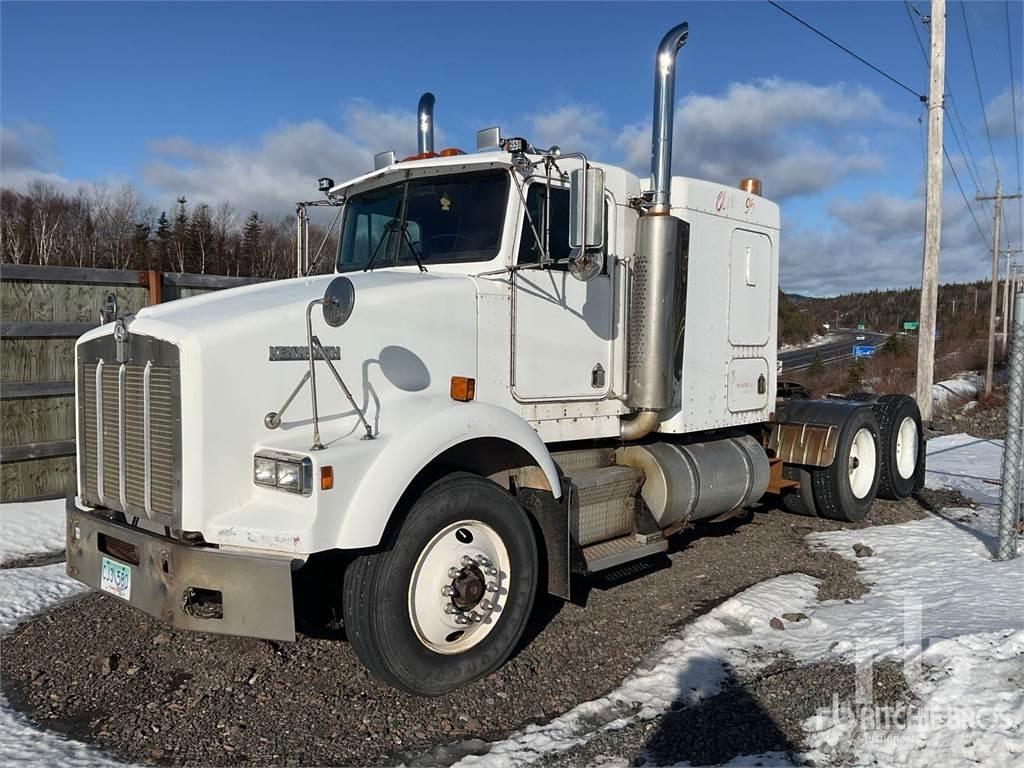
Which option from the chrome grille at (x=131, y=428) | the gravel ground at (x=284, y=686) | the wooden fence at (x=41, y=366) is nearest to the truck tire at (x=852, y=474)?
the gravel ground at (x=284, y=686)

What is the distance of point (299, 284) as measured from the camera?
15.5 feet

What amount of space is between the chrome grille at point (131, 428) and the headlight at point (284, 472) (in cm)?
37

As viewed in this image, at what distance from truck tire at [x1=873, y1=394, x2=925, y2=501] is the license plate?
7501 millimetres

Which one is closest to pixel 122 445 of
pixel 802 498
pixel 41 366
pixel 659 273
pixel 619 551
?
pixel 619 551

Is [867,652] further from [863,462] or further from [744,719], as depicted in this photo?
[863,462]

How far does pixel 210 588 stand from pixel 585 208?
274 centimetres

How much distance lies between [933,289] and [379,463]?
45.4ft

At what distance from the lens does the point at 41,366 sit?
775 cm

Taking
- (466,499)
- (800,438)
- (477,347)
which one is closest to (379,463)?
(466,499)

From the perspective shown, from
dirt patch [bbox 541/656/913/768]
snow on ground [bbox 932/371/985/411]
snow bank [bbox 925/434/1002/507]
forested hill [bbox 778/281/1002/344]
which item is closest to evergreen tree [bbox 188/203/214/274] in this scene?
snow bank [bbox 925/434/1002/507]

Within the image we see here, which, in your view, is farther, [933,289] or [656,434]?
[933,289]

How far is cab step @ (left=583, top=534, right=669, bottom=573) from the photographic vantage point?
5.06 meters

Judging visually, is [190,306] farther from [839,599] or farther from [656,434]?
[839,599]

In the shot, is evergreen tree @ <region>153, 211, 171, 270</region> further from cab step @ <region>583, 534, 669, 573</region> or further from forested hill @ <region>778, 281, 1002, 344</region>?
forested hill @ <region>778, 281, 1002, 344</region>
